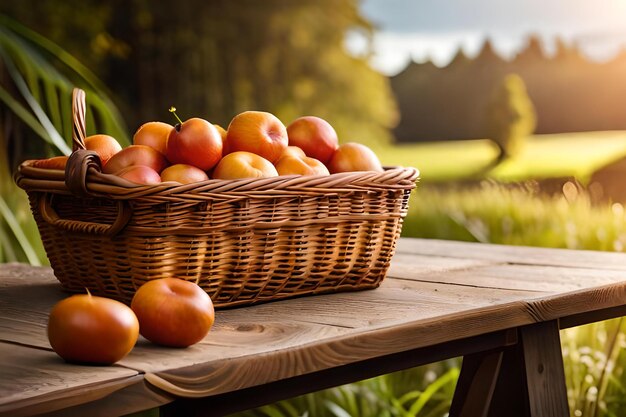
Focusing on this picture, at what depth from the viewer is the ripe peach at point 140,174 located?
1238 mm

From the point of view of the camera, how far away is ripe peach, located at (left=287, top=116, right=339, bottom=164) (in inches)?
57.1

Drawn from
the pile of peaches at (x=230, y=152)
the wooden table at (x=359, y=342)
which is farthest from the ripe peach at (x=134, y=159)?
the wooden table at (x=359, y=342)

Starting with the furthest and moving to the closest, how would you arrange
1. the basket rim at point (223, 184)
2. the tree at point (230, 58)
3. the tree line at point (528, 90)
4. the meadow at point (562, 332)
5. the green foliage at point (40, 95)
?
the tree at point (230, 58)
the tree line at point (528, 90)
the meadow at point (562, 332)
the green foliage at point (40, 95)
the basket rim at point (223, 184)

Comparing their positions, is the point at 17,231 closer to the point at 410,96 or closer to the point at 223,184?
the point at 223,184

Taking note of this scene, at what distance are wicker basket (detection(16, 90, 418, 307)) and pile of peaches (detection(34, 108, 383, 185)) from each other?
39 millimetres

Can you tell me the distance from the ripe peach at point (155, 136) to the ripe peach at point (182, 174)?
Answer: 117 mm

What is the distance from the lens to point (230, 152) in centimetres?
138

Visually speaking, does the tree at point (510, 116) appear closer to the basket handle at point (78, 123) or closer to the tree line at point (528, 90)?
the tree line at point (528, 90)

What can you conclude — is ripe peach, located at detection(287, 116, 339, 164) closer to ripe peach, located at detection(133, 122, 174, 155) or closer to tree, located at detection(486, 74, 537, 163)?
ripe peach, located at detection(133, 122, 174, 155)

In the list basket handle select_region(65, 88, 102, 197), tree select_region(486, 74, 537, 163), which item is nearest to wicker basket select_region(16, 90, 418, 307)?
basket handle select_region(65, 88, 102, 197)

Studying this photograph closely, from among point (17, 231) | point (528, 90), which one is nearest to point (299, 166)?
point (17, 231)

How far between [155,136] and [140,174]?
164 mm

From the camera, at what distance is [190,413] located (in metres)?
1.04

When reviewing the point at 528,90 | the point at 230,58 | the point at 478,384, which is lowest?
the point at 478,384
